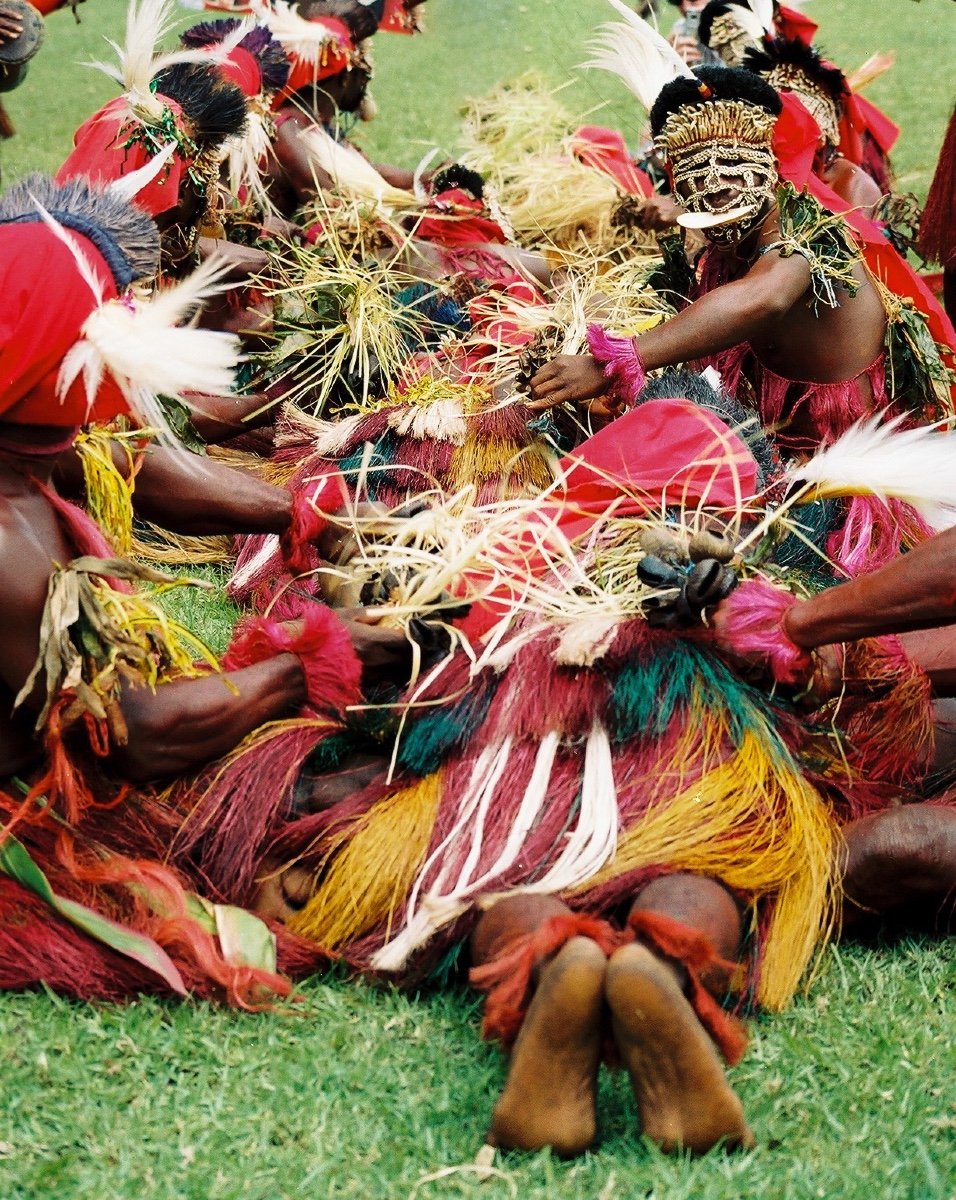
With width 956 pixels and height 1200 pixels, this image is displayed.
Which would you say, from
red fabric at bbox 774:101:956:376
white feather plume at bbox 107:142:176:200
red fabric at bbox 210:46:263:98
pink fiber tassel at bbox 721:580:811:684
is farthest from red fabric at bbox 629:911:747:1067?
red fabric at bbox 210:46:263:98

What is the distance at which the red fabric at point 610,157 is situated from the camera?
6.30 meters

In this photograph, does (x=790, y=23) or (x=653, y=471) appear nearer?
(x=653, y=471)

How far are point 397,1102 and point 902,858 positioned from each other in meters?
1.03

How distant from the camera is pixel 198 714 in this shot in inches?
111

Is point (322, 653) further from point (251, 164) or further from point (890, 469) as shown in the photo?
point (251, 164)

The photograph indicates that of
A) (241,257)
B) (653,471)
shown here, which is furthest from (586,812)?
(241,257)

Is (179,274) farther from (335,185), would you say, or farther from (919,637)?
(919,637)

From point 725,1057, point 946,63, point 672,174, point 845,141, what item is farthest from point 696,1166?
point 946,63

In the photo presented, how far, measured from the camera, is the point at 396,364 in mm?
4895

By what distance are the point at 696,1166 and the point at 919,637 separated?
4.27 ft

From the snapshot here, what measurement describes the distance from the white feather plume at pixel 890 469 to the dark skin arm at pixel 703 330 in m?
0.59

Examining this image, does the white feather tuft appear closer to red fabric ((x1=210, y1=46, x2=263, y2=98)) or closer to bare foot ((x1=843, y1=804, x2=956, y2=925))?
bare foot ((x1=843, y1=804, x2=956, y2=925))

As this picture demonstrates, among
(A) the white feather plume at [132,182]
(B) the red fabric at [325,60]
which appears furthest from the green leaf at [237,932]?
(B) the red fabric at [325,60]

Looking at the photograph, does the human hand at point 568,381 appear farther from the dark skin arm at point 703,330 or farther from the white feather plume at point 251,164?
the white feather plume at point 251,164
